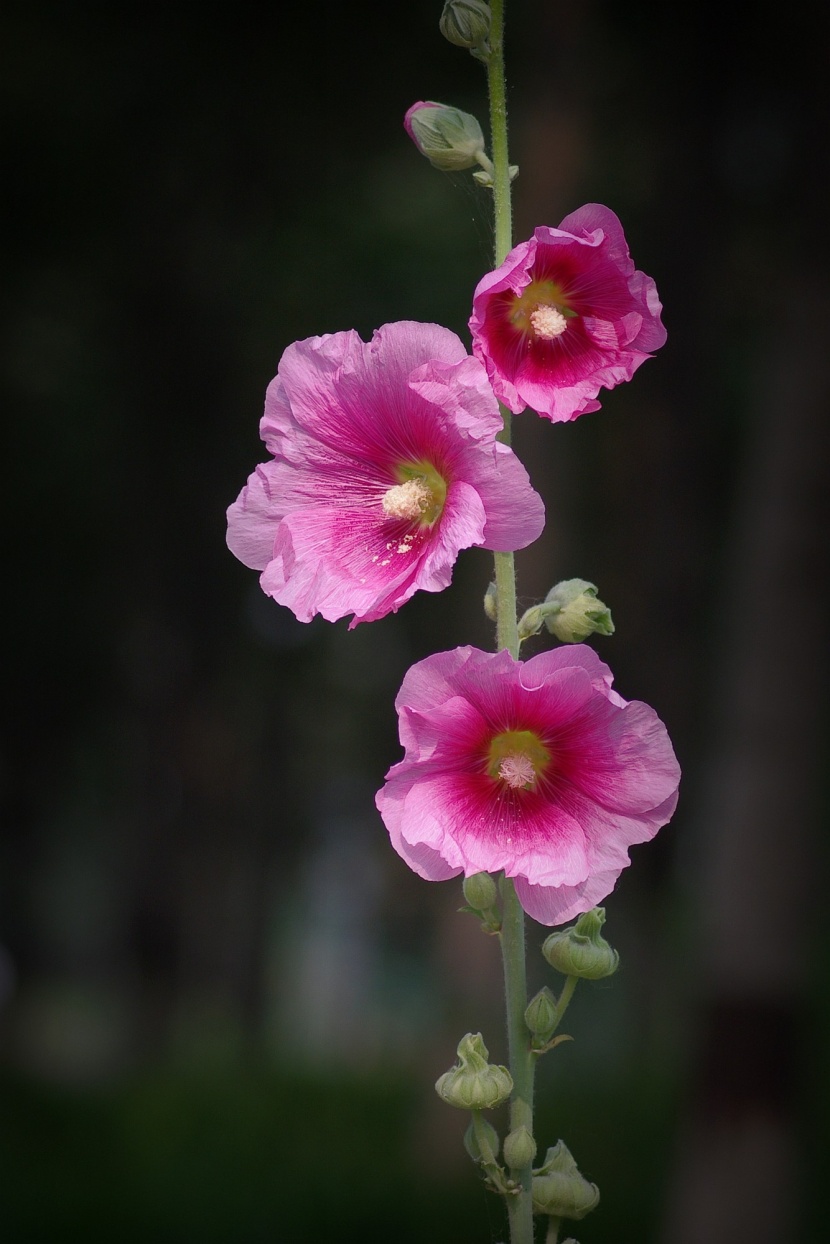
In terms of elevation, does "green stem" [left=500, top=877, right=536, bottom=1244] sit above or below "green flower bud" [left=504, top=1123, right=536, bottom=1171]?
above

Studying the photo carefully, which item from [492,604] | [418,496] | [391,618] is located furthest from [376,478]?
[391,618]

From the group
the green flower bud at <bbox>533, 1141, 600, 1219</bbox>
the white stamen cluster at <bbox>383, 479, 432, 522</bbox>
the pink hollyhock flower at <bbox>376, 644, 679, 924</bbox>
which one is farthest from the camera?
the white stamen cluster at <bbox>383, 479, 432, 522</bbox>

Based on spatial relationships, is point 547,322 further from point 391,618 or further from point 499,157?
point 391,618

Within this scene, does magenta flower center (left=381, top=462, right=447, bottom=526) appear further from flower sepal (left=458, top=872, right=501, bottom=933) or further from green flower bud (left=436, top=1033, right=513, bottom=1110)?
green flower bud (left=436, top=1033, right=513, bottom=1110)

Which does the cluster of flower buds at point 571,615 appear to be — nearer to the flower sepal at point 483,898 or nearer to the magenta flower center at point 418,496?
the magenta flower center at point 418,496

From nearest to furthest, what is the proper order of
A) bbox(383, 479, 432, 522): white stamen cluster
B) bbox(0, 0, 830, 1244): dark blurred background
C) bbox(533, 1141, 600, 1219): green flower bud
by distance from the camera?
bbox(533, 1141, 600, 1219): green flower bud, bbox(383, 479, 432, 522): white stamen cluster, bbox(0, 0, 830, 1244): dark blurred background

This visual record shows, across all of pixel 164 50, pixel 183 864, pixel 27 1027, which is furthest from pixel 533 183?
pixel 27 1027

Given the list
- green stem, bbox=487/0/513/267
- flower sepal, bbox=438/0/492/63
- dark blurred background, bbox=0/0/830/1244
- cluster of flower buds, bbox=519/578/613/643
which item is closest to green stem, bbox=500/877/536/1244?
cluster of flower buds, bbox=519/578/613/643
